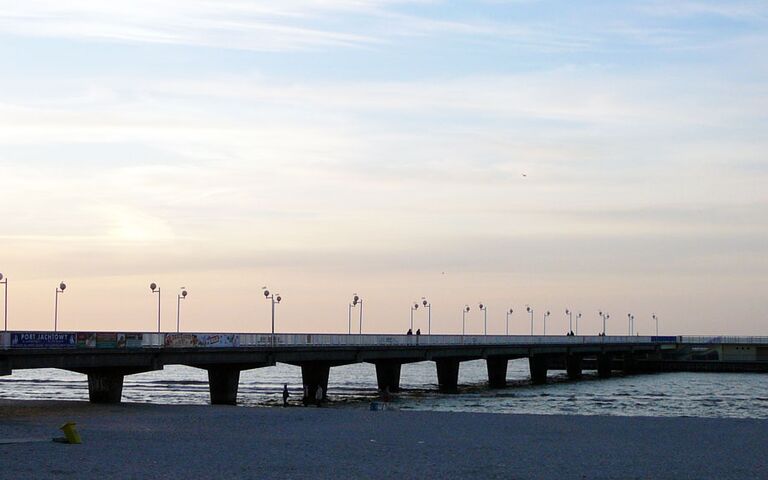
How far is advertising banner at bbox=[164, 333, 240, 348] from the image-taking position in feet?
189

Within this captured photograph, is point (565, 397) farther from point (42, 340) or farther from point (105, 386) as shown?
point (42, 340)

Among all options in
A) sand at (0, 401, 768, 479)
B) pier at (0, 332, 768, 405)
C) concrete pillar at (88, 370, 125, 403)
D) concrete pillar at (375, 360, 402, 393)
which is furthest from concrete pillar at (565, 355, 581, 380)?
sand at (0, 401, 768, 479)

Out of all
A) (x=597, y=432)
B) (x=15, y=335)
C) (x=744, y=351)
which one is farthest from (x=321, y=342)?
(x=744, y=351)

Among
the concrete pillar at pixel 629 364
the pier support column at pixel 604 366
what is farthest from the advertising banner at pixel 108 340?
the concrete pillar at pixel 629 364

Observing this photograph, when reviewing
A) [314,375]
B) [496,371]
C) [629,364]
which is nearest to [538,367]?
[496,371]

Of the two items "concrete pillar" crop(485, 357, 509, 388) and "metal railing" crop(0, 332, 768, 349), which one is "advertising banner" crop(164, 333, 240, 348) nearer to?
"metal railing" crop(0, 332, 768, 349)

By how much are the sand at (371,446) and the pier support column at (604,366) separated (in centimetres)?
8931

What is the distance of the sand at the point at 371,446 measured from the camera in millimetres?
24531

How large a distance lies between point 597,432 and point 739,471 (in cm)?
1040

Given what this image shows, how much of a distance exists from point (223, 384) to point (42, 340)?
17.7 metres

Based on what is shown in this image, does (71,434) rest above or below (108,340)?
below

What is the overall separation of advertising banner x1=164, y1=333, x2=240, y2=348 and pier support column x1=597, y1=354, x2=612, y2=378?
246 ft

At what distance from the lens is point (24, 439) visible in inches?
1145

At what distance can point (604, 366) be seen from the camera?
13188 cm
